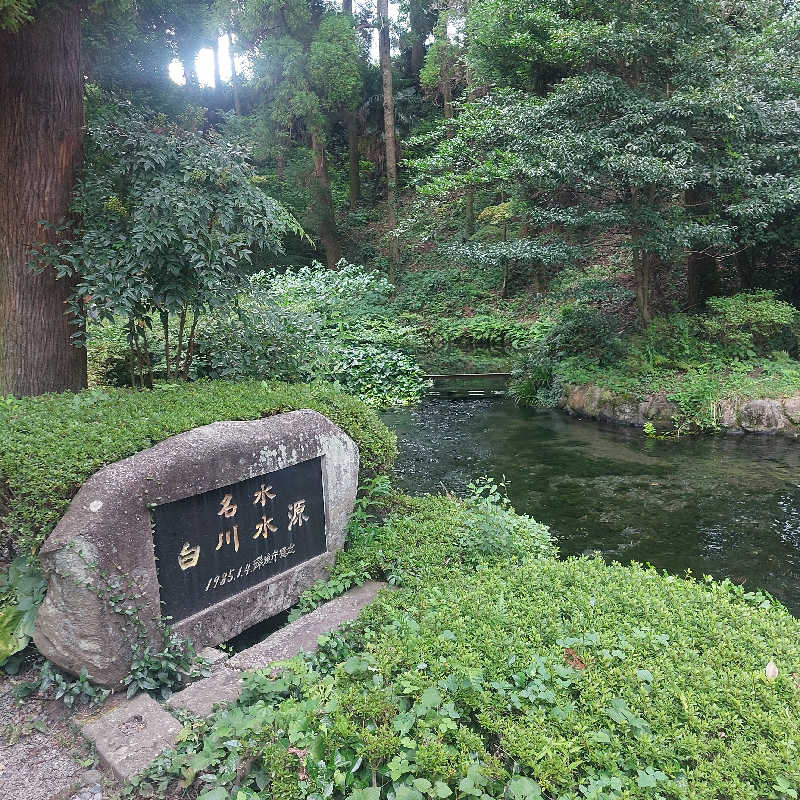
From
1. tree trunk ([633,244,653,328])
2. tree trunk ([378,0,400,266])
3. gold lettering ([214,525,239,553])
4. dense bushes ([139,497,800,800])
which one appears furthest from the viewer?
tree trunk ([378,0,400,266])

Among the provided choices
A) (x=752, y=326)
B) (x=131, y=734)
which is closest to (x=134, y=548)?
(x=131, y=734)

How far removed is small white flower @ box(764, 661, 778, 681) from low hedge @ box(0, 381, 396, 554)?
2960 millimetres

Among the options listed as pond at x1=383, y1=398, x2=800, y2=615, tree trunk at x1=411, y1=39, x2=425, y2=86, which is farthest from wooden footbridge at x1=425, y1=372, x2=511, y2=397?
tree trunk at x1=411, y1=39, x2=425, y2=86

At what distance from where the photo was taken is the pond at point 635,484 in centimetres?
545

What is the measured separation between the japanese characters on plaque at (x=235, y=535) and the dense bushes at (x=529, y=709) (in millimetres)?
722

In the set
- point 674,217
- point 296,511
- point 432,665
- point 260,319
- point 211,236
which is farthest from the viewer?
point 674,217

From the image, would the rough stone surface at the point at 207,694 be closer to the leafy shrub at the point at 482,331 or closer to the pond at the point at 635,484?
the pond at the point at 635,484

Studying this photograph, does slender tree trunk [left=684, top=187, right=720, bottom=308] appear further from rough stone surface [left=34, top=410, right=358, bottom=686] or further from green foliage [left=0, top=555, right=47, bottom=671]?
green foliage [left=0, top=555, right=47, bottom=671]

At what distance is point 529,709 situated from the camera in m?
2.15

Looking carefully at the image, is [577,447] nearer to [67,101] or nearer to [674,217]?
[674,217]

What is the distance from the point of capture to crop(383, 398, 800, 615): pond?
5453 mm

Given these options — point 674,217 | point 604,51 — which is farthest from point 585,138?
point 674,217

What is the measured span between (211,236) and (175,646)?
289 cm

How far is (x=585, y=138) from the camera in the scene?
366 inches
